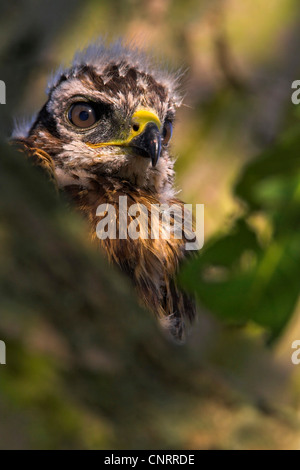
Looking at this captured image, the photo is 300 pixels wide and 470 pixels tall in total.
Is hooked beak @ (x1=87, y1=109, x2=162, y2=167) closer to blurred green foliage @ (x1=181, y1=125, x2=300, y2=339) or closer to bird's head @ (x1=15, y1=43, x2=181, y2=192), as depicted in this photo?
bird's head @ (x1=15, y1=43, x2=181, y2=192)

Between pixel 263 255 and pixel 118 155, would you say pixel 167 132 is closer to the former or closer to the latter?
pixel 118 155

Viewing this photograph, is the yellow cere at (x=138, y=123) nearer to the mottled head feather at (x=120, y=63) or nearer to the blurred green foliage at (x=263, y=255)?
the mottled head feather at (x=120, y=63)

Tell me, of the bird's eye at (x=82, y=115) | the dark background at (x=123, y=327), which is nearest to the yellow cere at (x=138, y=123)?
the bird's eye at (x=82, y=115)

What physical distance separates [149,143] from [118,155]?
13 centimetres

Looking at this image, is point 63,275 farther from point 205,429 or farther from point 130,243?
point 130,243

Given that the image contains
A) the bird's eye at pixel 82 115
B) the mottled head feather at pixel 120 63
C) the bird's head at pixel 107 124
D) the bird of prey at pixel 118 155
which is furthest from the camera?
the mottled head feather at pixel 120 63

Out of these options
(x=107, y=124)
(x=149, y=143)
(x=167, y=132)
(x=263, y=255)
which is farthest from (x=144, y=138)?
(x=263, y=255)

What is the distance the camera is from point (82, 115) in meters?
2.48

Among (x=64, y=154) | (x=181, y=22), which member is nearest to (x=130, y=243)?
(x=64, y=154)

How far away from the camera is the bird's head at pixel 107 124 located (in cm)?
237

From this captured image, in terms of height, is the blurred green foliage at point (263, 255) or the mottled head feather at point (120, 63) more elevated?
the mottled head feather at point (120, 63)

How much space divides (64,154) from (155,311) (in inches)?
28.2

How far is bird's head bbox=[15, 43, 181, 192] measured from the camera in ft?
7.76

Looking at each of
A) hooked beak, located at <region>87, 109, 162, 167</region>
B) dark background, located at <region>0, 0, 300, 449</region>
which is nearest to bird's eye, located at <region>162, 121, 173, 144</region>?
hooked beak, located at <region>87, 109, 162, 167</region>
